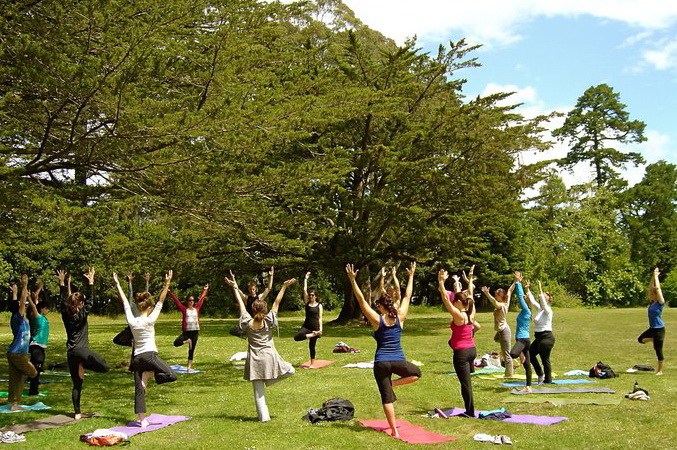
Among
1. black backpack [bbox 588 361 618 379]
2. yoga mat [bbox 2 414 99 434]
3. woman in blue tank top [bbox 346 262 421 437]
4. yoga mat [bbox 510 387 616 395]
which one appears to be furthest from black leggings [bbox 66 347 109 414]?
black backpack [bbox 588 361 618 379]

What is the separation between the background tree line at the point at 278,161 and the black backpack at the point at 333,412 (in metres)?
5.13

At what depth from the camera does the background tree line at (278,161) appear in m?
11.0

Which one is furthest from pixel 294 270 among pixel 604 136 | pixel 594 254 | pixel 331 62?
pixel 604 136

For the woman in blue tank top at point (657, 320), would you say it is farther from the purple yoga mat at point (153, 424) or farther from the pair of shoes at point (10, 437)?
the pair of shoes at point (10, 437)

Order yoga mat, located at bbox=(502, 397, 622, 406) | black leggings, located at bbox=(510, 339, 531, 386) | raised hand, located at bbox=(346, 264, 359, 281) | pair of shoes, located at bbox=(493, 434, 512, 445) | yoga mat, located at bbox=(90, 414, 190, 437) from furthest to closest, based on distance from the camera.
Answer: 1. black leggings, located at bbox=(510, 339, 531, 386)
2. yoga mat, located at bbox=(502, 397, 622, 406)
3. yoga mat, located at bbox=(90, 414, 190, 437)
4. raised hand, located at bbox=(346, 264, 359, 281)
5. pair of shoes, located at bbox=(493, 434, 512, 445)

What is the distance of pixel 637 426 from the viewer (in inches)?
335

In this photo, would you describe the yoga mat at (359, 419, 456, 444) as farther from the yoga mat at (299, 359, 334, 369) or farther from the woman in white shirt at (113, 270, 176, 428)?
the yoga mat at (299, 359, 334, 369)

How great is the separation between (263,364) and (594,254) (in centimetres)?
5231

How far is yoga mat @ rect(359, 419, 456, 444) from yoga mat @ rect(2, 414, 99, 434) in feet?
14.4

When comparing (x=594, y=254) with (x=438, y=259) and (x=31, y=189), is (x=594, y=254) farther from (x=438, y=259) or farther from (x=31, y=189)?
(x=31, y=189)

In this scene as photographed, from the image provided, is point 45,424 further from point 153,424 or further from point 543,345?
point 543,345

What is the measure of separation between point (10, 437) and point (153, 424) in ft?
6.18

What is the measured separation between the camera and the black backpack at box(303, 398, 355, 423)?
9391mm

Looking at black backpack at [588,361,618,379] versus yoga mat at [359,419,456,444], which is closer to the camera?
yoga mat at [359,419,456,444]
